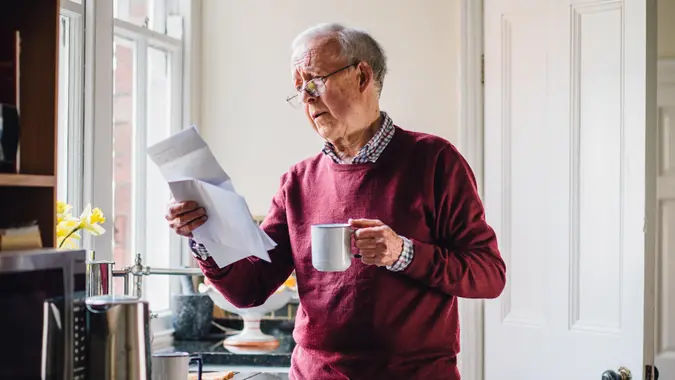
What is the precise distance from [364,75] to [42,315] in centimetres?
96

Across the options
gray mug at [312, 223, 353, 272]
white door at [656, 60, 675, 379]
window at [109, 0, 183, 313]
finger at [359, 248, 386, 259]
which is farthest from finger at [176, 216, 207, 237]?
white door at [656, 60, 675, 379]

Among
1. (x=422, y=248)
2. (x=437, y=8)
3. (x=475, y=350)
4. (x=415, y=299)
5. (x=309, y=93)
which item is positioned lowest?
(x=475, y=350)

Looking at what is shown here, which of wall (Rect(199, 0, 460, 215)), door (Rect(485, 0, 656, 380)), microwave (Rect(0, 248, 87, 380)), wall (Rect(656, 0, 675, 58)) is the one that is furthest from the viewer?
wall (Rect(656, 0, 675, 58))

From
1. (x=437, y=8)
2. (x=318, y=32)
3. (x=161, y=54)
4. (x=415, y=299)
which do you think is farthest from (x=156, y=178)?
(x=415, y=299)

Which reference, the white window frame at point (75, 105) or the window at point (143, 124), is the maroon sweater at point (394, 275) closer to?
the white window frame at point (75, 105)

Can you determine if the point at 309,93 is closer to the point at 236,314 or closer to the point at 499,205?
the point at 499,205

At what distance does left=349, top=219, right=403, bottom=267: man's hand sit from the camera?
1.69 meters

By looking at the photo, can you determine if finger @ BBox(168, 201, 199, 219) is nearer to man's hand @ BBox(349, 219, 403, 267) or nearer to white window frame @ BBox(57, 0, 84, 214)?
man's hand @ BBox(349, 219, 403, 267)

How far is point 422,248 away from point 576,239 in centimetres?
117

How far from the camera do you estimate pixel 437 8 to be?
3152mm

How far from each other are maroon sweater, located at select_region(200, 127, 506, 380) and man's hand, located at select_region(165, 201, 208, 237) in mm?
191

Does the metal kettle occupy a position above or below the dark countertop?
above

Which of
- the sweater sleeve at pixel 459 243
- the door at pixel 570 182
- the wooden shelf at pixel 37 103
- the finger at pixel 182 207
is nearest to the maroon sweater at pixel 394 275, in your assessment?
the sweater sleeve at pixel 459 243

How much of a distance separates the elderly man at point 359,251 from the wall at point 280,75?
1.12m
